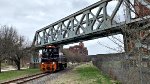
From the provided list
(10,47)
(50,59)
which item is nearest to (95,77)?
(50,59)

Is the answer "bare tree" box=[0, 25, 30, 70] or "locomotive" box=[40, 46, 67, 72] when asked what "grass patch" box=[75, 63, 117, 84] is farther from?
"bare tree" box=[0, 25, 30, 70]

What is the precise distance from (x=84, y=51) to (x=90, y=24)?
13574 cm

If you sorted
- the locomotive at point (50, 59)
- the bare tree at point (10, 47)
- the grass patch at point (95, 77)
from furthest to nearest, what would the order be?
the bare tree at point (10, 47) → the locomotive at point (50, 59) → the grass patch at point (95, 77)

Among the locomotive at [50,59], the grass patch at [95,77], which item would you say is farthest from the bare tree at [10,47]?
the grass patch at [95,77]

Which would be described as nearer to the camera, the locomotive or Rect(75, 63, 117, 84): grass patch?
Rect(75, 63, 117, 84): grass patch

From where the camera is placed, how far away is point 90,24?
49.0 meters

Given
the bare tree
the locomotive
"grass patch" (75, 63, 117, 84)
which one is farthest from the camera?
the bare tree

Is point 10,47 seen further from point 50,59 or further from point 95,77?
point 95,77

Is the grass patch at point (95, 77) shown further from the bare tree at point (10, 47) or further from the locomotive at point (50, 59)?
the bare tree at point (10, 47)

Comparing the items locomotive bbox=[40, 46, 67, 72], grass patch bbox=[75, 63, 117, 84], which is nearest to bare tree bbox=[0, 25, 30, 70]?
locomotive bbox=[40, 46, 67, 72]

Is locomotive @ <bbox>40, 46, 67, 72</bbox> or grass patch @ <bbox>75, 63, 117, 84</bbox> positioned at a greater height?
locomotive @ <bbox>40, 46, 67, 72</bbox>

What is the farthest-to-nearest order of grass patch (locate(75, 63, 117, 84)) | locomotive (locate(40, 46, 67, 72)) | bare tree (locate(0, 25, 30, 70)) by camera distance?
bare tree (locate(0, 25, 30, 70)) < locomotive (locate(40, 46, 67, 72)) < grass patch (locate(75, 63, 117, 84))

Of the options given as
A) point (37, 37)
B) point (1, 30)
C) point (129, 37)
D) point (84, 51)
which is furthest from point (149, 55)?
point (84, 51)

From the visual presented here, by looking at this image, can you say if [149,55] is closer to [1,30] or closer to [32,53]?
[1,30]
